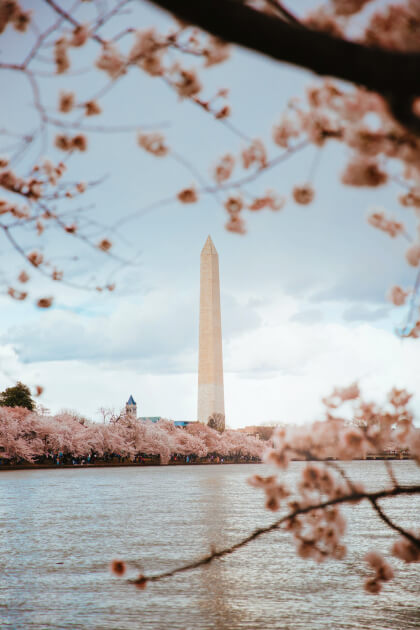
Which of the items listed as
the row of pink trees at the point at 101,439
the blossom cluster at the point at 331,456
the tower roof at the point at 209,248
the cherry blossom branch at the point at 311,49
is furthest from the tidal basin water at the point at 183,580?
the tower roof at the point at 209,248

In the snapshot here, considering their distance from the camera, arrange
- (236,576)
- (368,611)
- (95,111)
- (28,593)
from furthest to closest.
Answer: (236,576), (28,593), (368,611), (95,111)

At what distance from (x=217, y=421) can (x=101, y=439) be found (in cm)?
1254

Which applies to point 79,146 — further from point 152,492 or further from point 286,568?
point 152,492

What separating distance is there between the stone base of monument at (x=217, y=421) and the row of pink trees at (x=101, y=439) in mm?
501

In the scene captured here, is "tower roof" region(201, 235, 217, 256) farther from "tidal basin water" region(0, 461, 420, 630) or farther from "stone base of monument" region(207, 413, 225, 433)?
"tidal basin water" region(0, 461, 420, 630)

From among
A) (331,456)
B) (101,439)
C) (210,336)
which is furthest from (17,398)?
(331,456)

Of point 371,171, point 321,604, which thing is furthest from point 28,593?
point 371,171

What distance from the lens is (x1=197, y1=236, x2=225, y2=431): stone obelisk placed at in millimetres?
58344

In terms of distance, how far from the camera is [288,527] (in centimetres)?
Result: 250

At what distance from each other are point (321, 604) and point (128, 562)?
9.11ft

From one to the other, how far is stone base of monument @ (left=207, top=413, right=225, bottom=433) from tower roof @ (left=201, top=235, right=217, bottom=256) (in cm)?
1525

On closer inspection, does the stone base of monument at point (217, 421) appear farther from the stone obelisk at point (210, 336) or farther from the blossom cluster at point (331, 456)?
the blossom cluster at point (331, 456)

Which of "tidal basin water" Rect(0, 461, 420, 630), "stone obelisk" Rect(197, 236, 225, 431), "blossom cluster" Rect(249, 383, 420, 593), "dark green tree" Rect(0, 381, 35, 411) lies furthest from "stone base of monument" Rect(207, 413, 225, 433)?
"blossom cluster" Rect(249, 383, 420, 593)

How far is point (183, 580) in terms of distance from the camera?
7727mm
